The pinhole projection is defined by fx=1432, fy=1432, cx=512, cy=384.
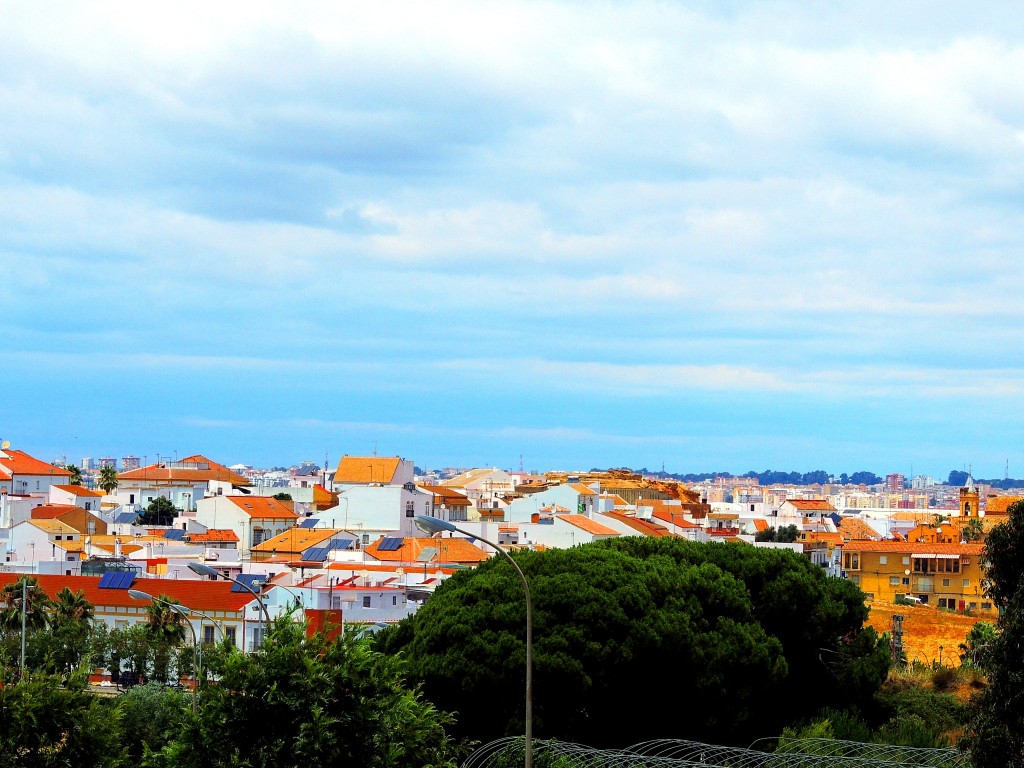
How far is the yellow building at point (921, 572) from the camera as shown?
94.2 metres

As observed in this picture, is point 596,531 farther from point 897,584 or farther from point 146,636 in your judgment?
point 146,636

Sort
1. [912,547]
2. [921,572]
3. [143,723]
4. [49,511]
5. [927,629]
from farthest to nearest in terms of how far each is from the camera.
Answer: [912,547] → [921,572] → [49,511] → [927,629] → [143,723]

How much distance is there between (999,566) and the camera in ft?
75.6

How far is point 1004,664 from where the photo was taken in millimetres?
22203

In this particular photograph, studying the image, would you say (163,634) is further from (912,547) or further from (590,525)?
(912,547)

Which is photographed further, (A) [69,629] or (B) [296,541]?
(B) [296,541]

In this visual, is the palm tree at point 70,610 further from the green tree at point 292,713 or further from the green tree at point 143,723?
the green tree at point 292,713

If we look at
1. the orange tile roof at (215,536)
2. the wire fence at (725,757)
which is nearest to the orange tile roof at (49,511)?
the orange tile roof at (215,536)

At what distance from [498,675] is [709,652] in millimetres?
6154

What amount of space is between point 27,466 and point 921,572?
7763 centimetres

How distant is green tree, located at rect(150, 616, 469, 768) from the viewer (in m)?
20.3

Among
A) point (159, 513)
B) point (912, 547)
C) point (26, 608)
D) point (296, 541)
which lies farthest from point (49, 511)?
point (912, 547)

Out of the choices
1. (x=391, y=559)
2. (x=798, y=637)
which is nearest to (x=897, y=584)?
(x=391, y=559)

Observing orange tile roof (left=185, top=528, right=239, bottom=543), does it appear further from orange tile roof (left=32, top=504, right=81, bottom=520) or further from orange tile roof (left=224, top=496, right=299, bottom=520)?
Result: orange tile roof (left=32, top=504, right=81, bottom=520)
